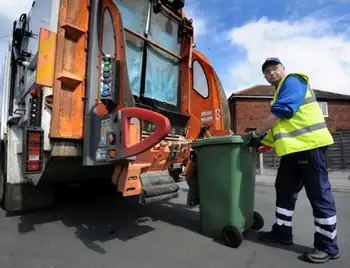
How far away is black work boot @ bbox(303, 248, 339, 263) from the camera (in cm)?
240

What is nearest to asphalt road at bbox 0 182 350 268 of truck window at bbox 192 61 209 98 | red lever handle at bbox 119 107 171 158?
red lever handle at bbox 119 107 171 158

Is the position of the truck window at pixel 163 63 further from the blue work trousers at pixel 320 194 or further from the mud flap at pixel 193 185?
the blue work trousers at pixel 320 194

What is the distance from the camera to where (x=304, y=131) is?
101 inches

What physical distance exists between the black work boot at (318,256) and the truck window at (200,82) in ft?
9.01

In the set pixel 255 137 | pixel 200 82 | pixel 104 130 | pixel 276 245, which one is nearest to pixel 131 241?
pixel 104 130

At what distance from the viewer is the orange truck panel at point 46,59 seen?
2.79m

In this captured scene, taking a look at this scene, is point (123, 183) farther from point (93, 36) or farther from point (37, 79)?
point (93, 36)

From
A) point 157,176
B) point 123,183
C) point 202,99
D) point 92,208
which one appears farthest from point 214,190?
point 92,208

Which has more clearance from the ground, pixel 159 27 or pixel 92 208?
pixel 159 27

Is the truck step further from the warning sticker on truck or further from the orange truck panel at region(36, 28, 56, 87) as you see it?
the orange truck panel at region(36, 28, 56, 87)

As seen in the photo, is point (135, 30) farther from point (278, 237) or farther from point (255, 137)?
point (278, 237)

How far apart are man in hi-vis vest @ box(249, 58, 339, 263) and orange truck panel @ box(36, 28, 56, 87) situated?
6.72ft

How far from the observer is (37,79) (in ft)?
9.10

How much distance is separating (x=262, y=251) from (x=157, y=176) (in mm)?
1215
